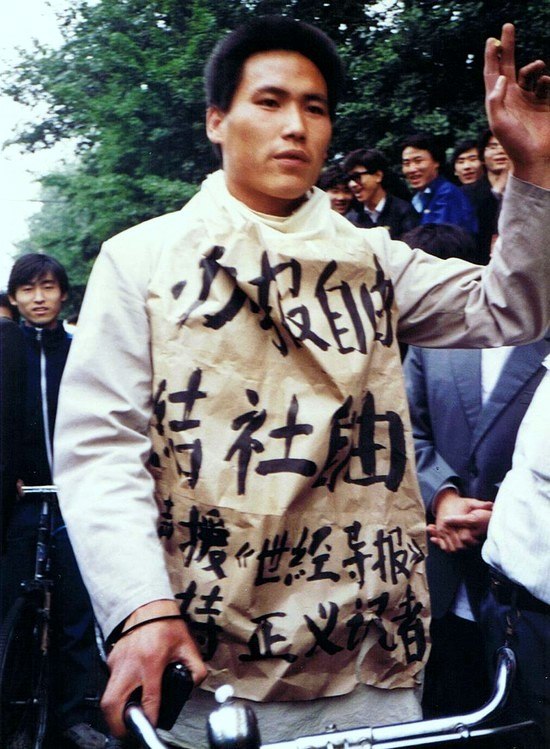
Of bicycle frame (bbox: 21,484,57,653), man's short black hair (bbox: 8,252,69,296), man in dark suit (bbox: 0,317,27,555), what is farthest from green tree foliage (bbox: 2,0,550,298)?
bicycle frame (bbox: 21,484,57,653)

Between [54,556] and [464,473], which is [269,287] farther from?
[54,556]

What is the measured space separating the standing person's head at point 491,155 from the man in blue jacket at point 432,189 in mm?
223

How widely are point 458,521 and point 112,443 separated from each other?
4.82 feet

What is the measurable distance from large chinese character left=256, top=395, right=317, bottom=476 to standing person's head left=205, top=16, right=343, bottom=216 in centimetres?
40

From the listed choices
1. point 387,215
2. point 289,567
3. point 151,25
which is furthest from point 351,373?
point 151,25

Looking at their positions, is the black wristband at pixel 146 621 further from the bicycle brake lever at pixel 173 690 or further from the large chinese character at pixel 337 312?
the large chinese character at pixel 337 312

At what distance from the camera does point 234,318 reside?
1.49 meters

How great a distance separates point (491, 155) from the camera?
5.27 metres

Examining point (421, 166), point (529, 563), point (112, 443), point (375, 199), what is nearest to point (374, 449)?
point (112, 443)

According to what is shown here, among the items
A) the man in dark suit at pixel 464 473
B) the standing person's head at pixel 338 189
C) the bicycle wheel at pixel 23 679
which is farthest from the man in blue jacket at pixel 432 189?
the bicycle wheel at pixel 23 679

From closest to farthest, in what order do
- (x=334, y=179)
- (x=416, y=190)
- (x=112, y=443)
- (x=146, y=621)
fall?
(x=146, y=621), (x=112, y=443), (x=334, y=179), (x=416, y=190)

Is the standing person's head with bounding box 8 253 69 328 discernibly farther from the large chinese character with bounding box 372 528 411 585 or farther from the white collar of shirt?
the large chinese character with bounding box 372 528 411 585

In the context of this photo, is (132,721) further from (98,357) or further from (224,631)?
(98,357)

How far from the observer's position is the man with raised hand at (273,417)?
1.43 m
